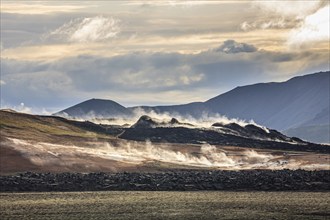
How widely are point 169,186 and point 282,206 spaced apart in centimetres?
4316

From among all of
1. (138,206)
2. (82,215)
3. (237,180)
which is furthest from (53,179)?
(82,215)

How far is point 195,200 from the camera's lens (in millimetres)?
121562

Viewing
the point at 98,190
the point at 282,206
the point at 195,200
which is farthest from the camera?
the point at 98,190

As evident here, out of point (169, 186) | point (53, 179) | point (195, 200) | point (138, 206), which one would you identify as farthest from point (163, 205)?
point (53, 179)

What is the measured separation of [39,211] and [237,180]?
5776cm

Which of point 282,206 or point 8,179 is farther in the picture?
point 8,179

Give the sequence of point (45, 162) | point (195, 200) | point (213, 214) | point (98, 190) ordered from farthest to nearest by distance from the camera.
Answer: point (45, 162), point (98, 190), point (195, 200), point (213, 214)

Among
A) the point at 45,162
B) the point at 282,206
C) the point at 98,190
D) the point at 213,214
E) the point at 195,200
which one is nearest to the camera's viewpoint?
the point at 213,214

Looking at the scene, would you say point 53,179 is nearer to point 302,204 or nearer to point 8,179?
point 8,179

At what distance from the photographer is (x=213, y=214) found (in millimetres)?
97500

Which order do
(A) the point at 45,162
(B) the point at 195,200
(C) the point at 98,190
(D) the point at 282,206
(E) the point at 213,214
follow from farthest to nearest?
(A) the point at 45,162, (C) the point at 98,190, (B) the point at 195,200, (D) the point at 282,206, (E) the point at 213,214

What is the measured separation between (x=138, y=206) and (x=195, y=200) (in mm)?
14629

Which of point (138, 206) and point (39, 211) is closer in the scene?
point (39, 211)

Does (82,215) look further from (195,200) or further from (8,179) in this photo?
(8,179)
